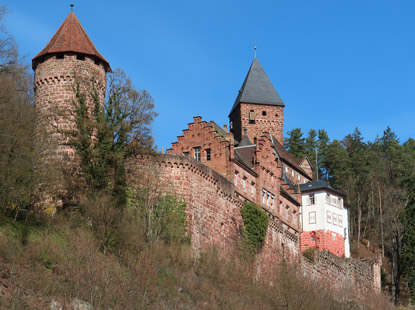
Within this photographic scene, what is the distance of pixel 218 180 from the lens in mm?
45281

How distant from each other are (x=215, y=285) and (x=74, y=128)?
36.2 ft

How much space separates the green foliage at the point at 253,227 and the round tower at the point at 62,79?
12.4m

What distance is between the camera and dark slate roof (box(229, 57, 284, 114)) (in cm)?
7988

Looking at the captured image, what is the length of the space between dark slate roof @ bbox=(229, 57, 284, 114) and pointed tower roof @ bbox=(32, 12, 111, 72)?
1497 inches

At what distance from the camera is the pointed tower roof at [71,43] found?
40812mm

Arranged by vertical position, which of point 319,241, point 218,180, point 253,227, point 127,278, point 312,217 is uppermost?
point 312,217

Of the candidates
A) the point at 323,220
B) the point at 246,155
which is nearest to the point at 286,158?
the point at 323,220

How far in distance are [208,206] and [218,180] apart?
2352 millimetres

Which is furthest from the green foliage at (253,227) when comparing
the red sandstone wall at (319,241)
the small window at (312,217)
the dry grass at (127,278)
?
the small window at (312,217)

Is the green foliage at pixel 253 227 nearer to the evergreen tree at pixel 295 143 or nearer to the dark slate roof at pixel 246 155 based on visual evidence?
the dark slate roof at pixel 246 155

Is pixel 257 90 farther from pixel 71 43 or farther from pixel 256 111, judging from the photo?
pixel 71 43

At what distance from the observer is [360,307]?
1763 inches

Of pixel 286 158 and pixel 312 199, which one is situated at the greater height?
pixel 286 158

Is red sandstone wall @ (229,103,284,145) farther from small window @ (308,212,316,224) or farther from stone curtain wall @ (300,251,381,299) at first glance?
stone curtain wall @ (300,251,381,299)
